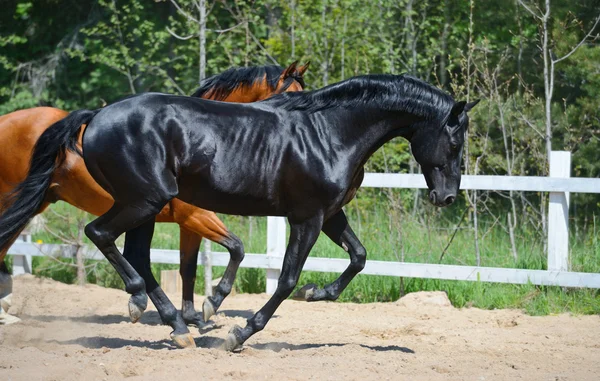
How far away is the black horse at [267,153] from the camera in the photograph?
16.7 ft

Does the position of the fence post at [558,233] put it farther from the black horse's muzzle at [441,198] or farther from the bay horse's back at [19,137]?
the bay horse's back at [19,137]

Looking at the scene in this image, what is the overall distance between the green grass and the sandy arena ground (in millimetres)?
262

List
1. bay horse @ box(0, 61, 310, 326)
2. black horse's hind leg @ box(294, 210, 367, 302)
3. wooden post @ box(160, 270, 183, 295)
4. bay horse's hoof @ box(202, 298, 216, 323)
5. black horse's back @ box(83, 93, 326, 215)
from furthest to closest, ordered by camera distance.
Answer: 1. wooden post @ box(160, 270, 183, 295)
2. bay horse @ box(0, 61, 310, 326)
3. bay horse's hoof @ box(202, 298, 216, 323)
4. black horse's hind leg @ box(294, 210, 367, 302)
5. black horse's back @ box(83, 93, 326, 215)

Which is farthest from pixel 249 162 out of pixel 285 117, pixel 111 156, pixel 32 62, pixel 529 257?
pixel 32 62

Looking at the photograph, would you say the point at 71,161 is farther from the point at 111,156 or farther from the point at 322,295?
the point at 322,295

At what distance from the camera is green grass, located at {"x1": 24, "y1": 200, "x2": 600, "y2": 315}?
7211 millimetres

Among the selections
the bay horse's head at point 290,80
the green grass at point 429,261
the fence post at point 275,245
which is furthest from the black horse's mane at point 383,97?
the fence post at point 275,245

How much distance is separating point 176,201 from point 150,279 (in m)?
0.91

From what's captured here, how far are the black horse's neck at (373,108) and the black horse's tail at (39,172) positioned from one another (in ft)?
5.17

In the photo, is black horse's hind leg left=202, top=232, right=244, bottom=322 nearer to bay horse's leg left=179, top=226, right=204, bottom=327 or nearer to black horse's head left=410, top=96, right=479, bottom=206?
bay horse's leg left=179, top=226, right=204, bottom=327

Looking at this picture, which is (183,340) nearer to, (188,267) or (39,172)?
(188,267)

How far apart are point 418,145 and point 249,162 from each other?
1180mm

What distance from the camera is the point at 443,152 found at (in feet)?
17.2

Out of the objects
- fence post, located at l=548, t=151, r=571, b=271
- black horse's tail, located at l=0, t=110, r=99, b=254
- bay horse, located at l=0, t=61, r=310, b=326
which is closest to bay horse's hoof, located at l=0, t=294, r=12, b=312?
bay horse, located at l=0, t=61, r=310, b=326
